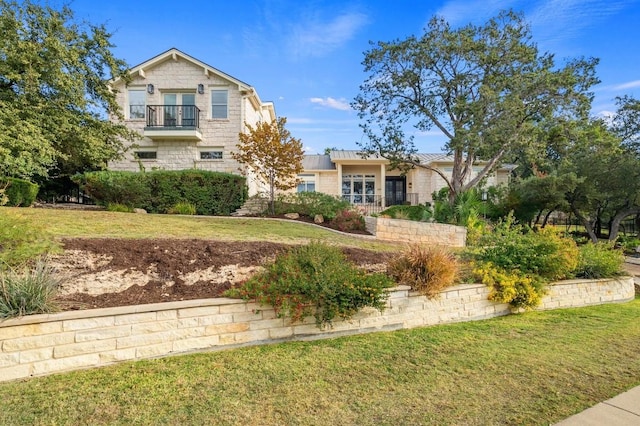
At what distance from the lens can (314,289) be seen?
4.16 metres

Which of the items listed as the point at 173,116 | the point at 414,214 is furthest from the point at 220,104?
the point at 414,214

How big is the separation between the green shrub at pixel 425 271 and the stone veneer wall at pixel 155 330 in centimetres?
19

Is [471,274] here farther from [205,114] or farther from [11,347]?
[205,114]

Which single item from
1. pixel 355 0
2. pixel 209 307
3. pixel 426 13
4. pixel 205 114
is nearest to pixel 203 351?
pixel 209 307

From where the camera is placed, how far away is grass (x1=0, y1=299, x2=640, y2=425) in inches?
103

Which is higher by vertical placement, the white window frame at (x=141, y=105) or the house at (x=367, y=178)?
the white window frame at (x=141, y=105)

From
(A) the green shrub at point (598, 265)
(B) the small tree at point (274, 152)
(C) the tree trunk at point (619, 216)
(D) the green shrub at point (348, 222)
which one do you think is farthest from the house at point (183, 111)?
(C) the tree trunk at point (619, 216)

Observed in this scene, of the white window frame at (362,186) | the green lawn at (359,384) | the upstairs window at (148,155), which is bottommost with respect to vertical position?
the green lawn at (359,384)

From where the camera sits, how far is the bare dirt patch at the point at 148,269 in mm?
4105

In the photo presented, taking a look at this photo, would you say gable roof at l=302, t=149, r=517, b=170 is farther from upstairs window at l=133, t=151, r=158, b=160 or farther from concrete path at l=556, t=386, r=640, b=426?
concrete path at l=556, t=386, r=640, b=426

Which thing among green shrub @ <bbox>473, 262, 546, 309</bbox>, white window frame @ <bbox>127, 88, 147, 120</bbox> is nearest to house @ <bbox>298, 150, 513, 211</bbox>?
white window frame @ <bbox>127, 88, 147, 120</bbox>

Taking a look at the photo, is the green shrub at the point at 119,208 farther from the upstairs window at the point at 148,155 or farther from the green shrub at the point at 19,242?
the green shrub at the point at 19,242

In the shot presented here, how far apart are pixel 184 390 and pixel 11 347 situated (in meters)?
1.64

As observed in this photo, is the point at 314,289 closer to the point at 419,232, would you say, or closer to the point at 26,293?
the point at 26,293
